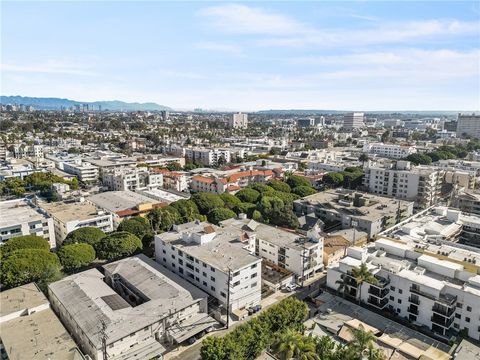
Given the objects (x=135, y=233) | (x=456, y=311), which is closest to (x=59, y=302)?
(x=135, y=233)

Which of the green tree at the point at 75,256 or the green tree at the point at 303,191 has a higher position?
the green tree at the point at 303,191

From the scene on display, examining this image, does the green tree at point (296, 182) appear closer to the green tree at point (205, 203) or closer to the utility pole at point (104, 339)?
the green tree at point (205, 203)

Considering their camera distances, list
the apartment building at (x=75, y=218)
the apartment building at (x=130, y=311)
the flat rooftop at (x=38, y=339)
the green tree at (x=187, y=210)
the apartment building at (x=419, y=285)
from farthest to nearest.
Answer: the green tree at (x=187, y=210)
the apartment building at (x=75, y=218)
the apartment building at (x=419, y=285)
the apartment building at (x=130, y=311)
the flat rooftop at (x=38, y=339)

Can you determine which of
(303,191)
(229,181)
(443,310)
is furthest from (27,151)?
(443,310)

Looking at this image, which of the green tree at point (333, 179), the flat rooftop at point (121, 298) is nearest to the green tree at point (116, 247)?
the flat rooftop at point (121, 298)

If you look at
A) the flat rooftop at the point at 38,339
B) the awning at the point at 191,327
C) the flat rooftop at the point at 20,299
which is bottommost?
the awning at the point at 191,327

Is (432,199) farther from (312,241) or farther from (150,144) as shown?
(150,144)

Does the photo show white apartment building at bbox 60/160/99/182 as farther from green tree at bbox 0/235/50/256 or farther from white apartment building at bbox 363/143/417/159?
white apartment building at bbox 363/143/417/159
